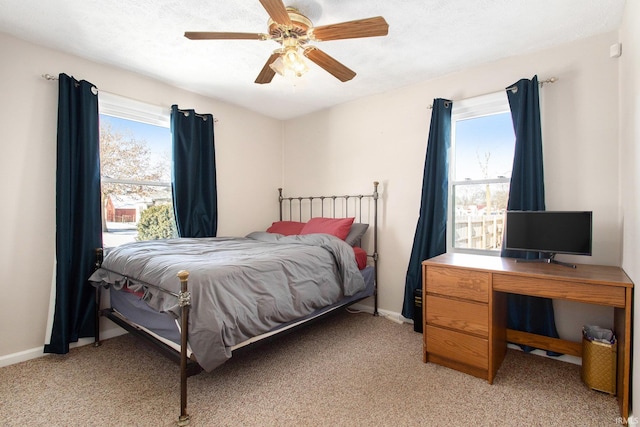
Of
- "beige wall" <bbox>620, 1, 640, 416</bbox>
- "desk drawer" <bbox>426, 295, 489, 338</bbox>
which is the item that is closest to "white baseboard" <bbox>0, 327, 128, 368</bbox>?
"desk drawer" <bbox>426, 295, 489, 338</bbox>

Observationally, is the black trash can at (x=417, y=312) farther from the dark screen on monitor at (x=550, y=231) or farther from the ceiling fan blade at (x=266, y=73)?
the ceiling fan blade at (x=266, y=73)

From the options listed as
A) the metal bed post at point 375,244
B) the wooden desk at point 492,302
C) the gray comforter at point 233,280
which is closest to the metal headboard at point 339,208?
the metal bed post at point 375,244

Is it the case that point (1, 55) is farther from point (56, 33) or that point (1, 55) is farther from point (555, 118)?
point (555, 118)

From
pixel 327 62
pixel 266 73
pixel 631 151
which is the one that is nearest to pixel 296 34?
pixel 327 62

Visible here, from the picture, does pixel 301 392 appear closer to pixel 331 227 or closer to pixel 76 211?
pixel 331 227

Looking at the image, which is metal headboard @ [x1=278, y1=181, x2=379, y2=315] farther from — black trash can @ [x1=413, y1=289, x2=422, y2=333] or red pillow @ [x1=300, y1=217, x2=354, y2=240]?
black trash can @ [x1=413, y1=289, x2=422, y2=333]

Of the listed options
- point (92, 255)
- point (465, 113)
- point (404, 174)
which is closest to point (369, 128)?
point (404, 174)

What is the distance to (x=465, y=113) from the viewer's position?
291 centimetres

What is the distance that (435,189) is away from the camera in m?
2.83

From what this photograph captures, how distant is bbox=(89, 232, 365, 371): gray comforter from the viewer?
1.65 m

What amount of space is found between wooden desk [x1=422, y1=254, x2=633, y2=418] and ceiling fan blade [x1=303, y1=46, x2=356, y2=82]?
1.51 metres

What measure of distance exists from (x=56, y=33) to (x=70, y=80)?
0.34 m

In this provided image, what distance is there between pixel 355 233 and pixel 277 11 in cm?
217

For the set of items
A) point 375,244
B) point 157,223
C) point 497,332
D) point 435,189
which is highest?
point 435,189
